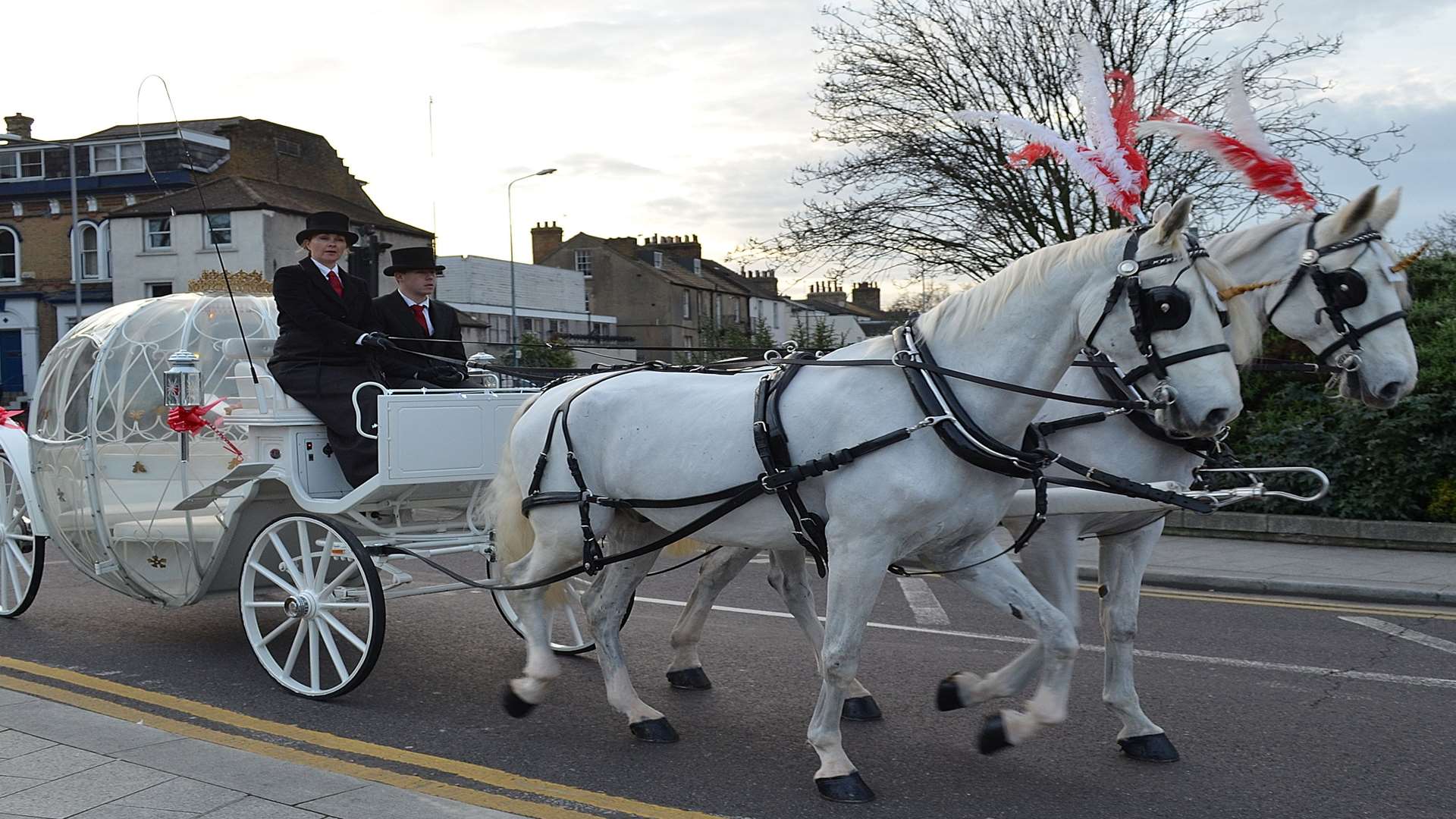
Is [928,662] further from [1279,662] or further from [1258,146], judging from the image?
[1258,146]

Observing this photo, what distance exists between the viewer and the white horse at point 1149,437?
513 centimetres

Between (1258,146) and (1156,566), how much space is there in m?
5.86

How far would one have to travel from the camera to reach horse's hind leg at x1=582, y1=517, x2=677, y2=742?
557 centimetres

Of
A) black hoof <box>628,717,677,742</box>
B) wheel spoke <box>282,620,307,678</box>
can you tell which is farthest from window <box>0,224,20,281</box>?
black hoof <box>628,717,677,742</box>

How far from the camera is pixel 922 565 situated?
4.99 metres

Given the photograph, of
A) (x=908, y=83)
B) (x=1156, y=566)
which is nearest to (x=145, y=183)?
(x=908, y=83)

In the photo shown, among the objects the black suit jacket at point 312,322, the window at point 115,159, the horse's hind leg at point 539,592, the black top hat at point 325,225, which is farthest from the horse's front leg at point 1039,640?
the window at point 115,159

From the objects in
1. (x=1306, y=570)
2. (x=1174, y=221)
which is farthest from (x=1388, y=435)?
(x=1174, y=221)

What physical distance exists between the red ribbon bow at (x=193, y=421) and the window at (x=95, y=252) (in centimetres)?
4210

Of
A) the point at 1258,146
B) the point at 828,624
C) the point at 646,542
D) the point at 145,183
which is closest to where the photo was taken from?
the point at 828,624

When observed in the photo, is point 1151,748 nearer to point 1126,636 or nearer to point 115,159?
point 1126,636

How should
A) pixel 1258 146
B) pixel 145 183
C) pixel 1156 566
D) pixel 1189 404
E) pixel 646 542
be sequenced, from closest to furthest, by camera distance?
pixel 1189 404 < pixel 1258 146 < pixel 646 542 < pixel 1156 566 < pixel 145 183

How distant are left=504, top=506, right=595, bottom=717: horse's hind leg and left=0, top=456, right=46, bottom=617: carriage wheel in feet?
13.2

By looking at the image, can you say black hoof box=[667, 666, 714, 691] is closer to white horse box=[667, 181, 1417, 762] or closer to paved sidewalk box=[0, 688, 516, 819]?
white horse box=[667, 181, 1417, 762]
